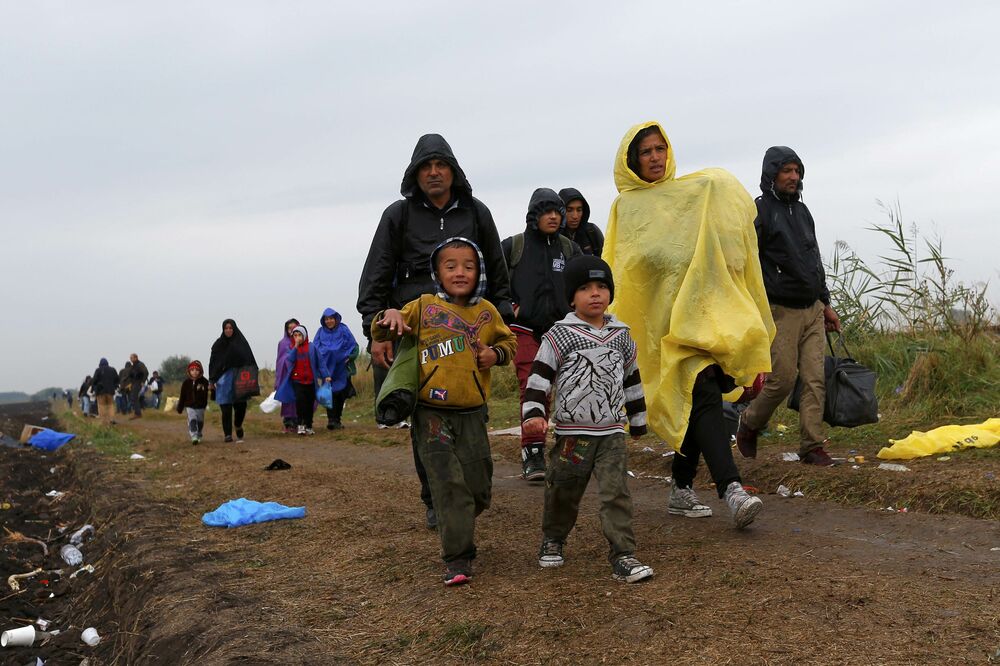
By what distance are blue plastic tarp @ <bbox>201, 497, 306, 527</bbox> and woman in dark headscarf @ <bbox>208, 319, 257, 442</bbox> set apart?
7.12 meters

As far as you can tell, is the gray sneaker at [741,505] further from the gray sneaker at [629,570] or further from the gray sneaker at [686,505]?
the gray sneaker at [629,570]

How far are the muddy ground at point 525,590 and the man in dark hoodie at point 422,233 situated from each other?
0.95m

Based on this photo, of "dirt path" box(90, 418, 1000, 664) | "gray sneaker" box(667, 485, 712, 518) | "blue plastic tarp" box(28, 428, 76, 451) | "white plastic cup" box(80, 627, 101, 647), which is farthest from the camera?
"blue plastic tarp" box(28, 428, 76, 451)

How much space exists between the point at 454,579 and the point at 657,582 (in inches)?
34.8

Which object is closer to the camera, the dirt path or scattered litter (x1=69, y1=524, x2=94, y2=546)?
the dirt path

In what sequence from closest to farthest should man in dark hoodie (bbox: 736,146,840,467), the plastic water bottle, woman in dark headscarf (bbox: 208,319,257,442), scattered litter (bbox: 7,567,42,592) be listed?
scattered litter (bbox: 7,567,42,592)
man in dark hoodie (bbox: 736,146,840,467)
the plastic water bottle
woman in dark headscarf (bbox: 208,319,257,442)

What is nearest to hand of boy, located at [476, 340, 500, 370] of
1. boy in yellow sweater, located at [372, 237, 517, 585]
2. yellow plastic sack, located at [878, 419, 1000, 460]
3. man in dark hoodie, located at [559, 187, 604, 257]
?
boy in yellow sweater, located at [372, 237, 517, 585]

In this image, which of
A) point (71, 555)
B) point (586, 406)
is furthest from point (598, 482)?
point (71, 555)

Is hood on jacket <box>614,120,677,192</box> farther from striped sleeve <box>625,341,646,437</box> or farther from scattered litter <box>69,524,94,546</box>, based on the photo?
scattered litter <box>69,524,94,546</box>

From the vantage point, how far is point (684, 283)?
488cm

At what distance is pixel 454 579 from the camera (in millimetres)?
3916

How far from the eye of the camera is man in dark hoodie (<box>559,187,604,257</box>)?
741 centimetres

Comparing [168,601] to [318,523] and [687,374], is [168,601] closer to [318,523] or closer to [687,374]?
[318,523]

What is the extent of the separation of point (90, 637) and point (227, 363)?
884 cm
